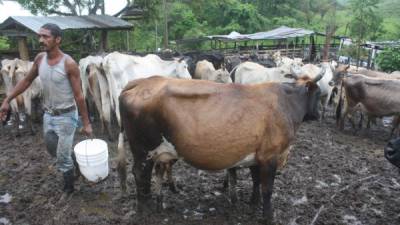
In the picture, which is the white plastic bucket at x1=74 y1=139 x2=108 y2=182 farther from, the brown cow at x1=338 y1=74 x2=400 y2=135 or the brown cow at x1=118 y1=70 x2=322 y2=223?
the brown cow at x1=338 y1=74 x2=400 y2=135

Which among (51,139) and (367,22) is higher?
(367,22)

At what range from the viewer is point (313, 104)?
488cm

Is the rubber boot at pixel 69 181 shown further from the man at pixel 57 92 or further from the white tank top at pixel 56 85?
the white tank top at pixel 56 85

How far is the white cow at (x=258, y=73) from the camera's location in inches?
416

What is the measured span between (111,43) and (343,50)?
594 inches

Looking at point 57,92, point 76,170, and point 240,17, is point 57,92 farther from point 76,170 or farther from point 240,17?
point 240,17

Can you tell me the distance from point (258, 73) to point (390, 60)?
6932 mm

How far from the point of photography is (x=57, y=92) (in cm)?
449

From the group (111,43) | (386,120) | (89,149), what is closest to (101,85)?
(89,149)

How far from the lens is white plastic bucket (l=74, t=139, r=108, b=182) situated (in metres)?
5.03

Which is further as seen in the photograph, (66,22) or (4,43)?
(4,43)

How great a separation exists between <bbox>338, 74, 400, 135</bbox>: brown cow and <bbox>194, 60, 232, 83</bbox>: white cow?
339cm

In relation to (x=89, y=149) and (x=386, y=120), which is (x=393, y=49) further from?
(x=89, y=149)

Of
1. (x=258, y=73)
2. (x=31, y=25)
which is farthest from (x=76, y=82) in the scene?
(x=31, y=25)
